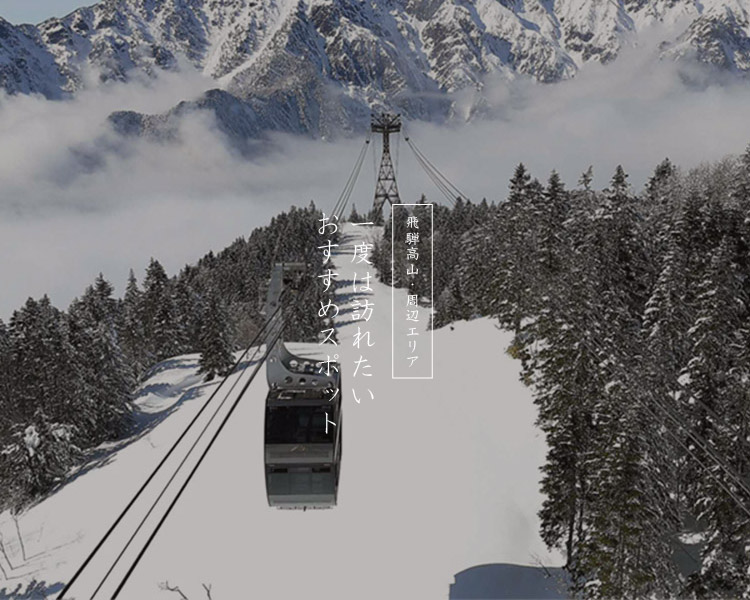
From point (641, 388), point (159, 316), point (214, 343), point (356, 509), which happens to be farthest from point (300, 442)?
point (159, 316)

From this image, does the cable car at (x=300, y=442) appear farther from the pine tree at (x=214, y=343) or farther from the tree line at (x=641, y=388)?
the pine tree at (x=214, y=343)

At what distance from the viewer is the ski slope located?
1332 inches

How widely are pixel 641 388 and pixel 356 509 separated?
818 inches

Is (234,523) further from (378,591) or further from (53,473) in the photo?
(53,473)

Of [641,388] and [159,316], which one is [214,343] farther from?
[641,388]

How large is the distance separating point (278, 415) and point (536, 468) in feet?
91.3

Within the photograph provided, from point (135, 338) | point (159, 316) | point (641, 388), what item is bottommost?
point (135, 338)

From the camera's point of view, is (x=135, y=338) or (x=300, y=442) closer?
(x=300, y=442)

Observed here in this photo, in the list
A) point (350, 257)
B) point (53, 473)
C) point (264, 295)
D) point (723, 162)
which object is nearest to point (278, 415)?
point (264, 295)

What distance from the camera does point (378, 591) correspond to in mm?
31938

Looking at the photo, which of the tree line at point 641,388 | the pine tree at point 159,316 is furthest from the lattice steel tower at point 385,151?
the pine tree at point 159,316

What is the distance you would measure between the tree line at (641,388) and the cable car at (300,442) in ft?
31.2

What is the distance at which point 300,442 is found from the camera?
19.0m

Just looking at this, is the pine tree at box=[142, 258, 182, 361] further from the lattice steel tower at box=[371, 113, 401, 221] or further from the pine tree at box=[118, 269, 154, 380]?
the lattice steel tower at box=[371, 113, 401, 221]
